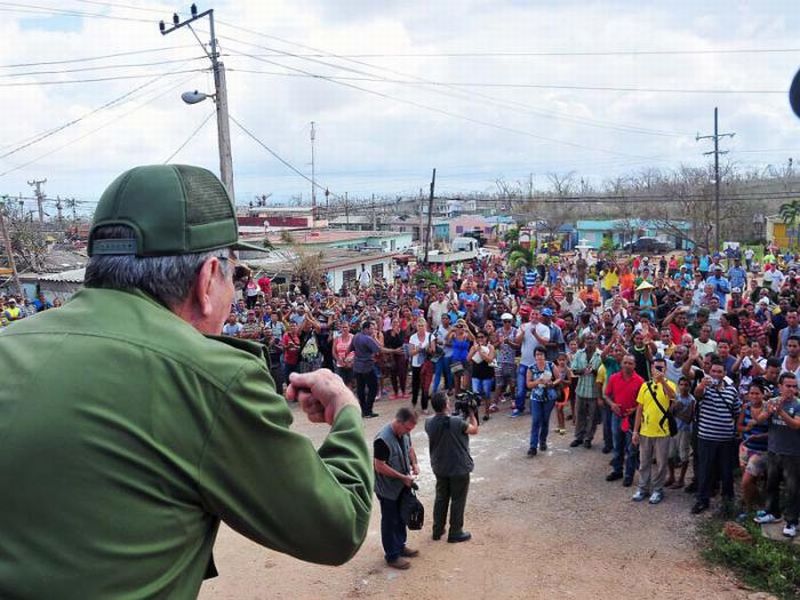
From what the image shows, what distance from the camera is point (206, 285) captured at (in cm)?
130

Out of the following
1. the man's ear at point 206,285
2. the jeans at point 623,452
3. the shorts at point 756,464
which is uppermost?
the man's ear at point 206,285

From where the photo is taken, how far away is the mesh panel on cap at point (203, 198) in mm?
1268

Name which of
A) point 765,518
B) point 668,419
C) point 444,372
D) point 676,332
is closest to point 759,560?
point 765,518

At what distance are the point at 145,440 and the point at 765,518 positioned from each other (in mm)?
8351

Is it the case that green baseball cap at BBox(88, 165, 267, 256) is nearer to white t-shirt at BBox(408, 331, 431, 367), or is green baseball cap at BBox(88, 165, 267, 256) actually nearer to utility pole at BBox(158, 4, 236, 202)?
white t-shirt at BBox(408, 331, 431, 367)

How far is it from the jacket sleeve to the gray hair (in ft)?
0.79

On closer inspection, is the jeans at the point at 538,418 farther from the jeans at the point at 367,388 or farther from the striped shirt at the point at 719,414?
the jeans at the point at 367,388

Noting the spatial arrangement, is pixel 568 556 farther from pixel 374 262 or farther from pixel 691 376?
pixel 374 262

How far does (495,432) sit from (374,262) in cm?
2345

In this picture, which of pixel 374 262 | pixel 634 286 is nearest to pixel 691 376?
Answer: pixel 634 286

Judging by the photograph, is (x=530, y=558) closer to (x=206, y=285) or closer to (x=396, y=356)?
(x=396, y=356)

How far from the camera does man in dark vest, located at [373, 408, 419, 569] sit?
7.16 meters

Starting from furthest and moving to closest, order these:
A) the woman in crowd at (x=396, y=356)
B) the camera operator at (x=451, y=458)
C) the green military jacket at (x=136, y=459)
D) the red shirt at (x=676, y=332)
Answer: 1. the woman in crowd at (x=396, y=356)
2. the red shirt at (x=676, y=332)
3. the camera operator at (x=451, y=458)
4. the green military jacket at (x=136, y=459)

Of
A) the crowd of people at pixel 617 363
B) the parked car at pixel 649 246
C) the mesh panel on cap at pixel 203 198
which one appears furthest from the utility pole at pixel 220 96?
the parked car at pixel 649 246
